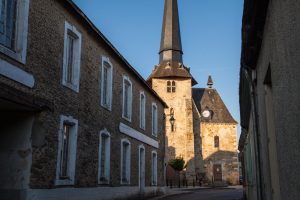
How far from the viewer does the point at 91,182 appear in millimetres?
14188

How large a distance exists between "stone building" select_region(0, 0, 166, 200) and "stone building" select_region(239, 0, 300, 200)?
17.9ft

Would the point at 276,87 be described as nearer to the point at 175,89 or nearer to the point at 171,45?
the point at 175,89

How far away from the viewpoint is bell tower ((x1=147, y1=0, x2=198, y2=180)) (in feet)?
162

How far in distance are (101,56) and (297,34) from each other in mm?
13045

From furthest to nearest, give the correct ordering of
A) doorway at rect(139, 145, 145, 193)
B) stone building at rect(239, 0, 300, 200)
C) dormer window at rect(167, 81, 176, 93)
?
dormer window at rect(167, 81, 176, 93)
doorway at rect(139, 145, 145, 193)
stone building at rect(239, 0, 300, 200)

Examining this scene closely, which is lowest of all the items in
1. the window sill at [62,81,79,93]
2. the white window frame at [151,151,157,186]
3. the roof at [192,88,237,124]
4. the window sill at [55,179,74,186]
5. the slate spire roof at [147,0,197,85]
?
the window sill at [55,179,74,186]

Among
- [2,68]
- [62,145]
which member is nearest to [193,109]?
[62,145]

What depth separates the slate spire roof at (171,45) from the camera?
51.6 meters

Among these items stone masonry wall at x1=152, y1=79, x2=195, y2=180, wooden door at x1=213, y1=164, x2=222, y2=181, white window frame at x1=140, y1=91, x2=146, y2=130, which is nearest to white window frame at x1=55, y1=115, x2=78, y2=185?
white window frame at x1=140, y1=91, x2=146, y2=130

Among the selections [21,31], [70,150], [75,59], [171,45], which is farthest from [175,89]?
[21,31]

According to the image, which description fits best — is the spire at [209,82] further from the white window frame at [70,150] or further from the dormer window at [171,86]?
the white window frame at [70,150]

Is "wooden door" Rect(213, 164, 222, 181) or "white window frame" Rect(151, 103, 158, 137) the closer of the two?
"white window frame" Rect(151, 103, 158, 137)

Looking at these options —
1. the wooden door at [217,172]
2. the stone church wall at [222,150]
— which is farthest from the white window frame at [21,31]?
the wooden door at [217,172]

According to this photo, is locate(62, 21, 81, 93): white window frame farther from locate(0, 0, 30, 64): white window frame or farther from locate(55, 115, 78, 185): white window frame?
locate(0, 0, 30, 64): white window frame
